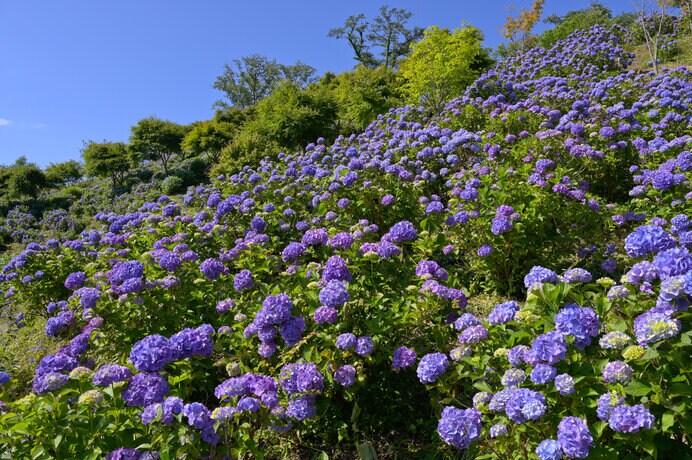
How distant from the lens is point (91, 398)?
1881 millimetres

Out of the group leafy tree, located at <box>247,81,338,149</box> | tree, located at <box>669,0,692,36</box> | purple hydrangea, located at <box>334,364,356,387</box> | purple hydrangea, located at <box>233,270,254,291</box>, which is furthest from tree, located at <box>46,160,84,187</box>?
tree, located at <box>669,0,692,36</box>

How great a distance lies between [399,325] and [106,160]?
18.9 m

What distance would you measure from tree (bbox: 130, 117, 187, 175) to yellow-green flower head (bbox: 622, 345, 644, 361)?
63.5 ft

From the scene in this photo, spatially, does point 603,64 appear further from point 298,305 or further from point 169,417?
point 169,417

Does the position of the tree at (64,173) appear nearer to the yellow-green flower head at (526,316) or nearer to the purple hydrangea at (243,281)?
the purple hydrangea at (243,281)

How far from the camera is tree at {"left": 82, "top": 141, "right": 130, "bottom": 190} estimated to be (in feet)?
58.5

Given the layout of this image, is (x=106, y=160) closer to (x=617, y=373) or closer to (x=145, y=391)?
(x=145, y=391)

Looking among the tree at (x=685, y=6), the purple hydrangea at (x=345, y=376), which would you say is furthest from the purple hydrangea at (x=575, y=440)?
the tree at (x=685, y=6)

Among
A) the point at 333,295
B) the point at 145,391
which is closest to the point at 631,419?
the point at 333,295

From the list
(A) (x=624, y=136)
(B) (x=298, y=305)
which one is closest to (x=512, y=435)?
(B) (x=298, y=305)

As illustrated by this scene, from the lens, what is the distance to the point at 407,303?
2707 millimetres

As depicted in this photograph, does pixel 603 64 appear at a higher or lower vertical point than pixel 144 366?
higher

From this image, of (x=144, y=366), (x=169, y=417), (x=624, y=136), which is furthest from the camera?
(x=624, y=136)

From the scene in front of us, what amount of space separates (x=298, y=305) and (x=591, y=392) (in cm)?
165
